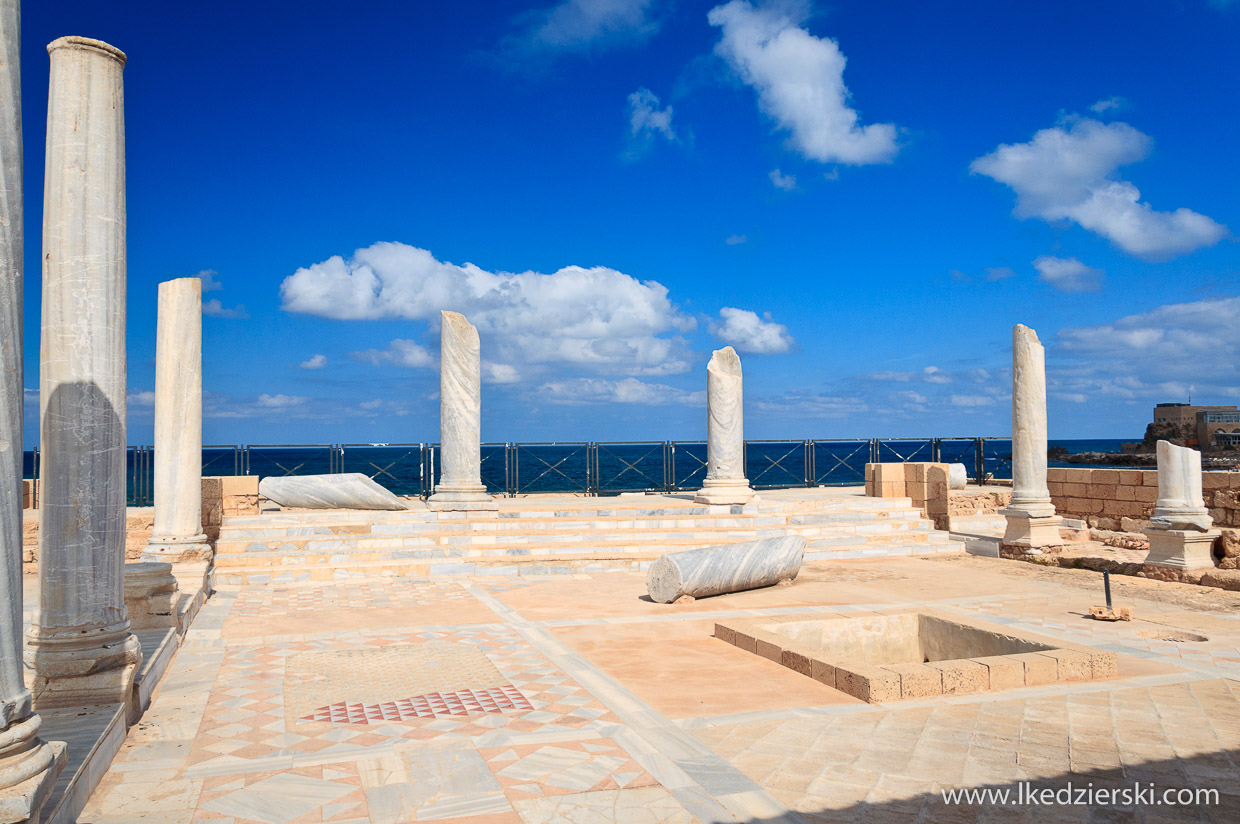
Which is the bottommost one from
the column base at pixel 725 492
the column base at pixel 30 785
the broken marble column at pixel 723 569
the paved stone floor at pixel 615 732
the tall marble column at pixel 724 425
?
the paved stone floor at pixel 615 732

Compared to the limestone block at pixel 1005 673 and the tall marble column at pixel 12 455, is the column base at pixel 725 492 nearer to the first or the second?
the limestone block at pixel 1005 673

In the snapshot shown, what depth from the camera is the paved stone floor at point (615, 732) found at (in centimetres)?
403

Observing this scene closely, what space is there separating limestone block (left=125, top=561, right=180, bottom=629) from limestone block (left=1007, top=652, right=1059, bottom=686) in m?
6.91

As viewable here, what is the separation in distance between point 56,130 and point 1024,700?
7.26 meters

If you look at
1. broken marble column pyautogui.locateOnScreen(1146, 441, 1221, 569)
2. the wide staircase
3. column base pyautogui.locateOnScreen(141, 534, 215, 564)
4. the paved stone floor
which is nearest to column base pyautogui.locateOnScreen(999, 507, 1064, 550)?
the wide staircase

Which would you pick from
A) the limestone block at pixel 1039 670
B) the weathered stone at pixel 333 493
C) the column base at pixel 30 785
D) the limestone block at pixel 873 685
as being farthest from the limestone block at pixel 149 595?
the limestone block at pixel 1039 670

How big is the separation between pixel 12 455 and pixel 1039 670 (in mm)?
6410

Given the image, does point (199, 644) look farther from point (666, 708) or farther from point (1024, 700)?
point (1024, 700)

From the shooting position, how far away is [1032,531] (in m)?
14.1

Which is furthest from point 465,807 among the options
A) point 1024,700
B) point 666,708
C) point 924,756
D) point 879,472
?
point 879,472

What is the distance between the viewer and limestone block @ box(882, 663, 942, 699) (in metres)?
5.83

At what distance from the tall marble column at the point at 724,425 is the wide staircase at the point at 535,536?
1.84 ft

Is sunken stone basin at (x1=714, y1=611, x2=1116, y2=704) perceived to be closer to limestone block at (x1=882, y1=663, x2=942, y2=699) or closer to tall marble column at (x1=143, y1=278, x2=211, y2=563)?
limestone block at (x1=882, y1=663, x2=942, y2=699)

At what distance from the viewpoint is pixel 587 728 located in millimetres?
5176
